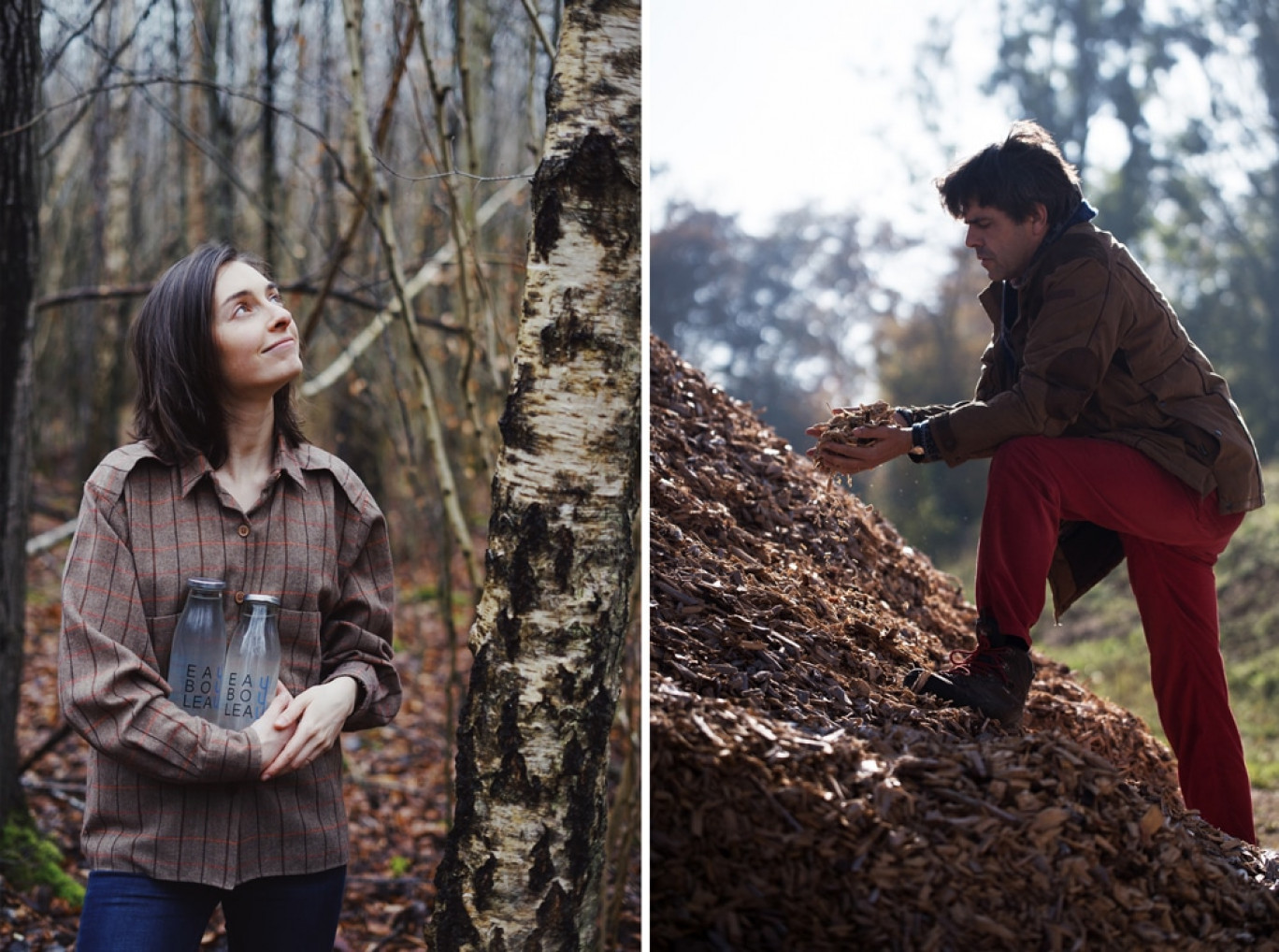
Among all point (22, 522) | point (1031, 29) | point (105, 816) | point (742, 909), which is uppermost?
point (1031, 29)

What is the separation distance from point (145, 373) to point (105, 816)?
753 millimetres

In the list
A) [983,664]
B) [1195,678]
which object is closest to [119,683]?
[983,664]

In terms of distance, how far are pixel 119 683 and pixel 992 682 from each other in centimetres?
178

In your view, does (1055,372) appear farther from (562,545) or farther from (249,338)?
(249,338)

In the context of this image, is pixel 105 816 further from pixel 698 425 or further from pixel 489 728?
pixel 698 425

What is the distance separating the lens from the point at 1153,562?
2.80m

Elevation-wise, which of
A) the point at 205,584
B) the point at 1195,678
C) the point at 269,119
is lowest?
the point at 1195,678

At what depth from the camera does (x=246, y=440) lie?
Result: 6.82 ft

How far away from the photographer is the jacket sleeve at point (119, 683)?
5.90 feet

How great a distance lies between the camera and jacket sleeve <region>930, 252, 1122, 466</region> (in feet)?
8.50

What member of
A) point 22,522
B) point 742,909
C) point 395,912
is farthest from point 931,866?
point 22,522

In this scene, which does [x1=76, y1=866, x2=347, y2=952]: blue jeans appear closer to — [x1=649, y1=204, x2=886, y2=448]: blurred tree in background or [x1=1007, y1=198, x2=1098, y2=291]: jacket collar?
[x1=1007, y1=198, x2=1098, y2=291]: jacket collar

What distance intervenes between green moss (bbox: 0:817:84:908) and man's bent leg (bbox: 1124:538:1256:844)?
315 cm

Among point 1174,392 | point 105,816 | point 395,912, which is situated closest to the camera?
point 105,816
